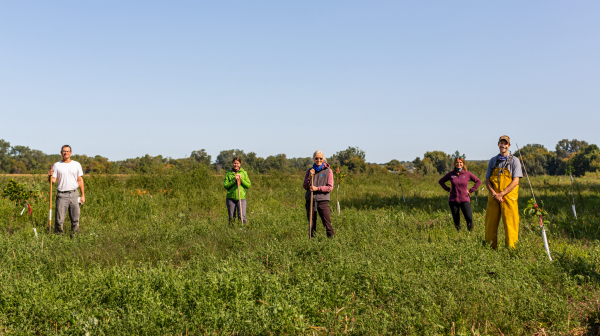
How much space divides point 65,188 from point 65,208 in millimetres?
444

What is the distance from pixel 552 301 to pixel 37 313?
5.52 m

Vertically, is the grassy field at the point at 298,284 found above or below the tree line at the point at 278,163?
below

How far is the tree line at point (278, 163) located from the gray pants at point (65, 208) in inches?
145

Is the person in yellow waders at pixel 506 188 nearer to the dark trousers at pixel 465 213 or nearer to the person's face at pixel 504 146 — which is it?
the person's face at pixel 504 146

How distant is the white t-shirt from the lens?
785 cm

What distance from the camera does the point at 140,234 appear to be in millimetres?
7711

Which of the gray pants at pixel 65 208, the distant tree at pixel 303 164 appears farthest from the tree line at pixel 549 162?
the gray pants at pixel 65 208

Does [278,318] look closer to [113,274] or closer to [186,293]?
[186,293]

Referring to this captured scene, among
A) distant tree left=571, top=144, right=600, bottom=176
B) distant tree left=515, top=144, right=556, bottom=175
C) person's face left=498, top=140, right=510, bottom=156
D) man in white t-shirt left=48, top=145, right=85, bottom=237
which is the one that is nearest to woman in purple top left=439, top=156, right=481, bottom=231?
person's face left=498, top=140, right=510, bottom=156

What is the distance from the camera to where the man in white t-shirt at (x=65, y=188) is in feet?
25.8

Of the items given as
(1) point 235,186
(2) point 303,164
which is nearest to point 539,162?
(2) point 303,164

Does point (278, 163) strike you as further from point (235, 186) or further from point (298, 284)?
point (298, 284)

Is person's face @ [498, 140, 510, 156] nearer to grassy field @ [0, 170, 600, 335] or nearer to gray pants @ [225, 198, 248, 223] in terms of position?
grassy field @ [0, 170, 600, 335]

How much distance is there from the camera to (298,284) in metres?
4.36
